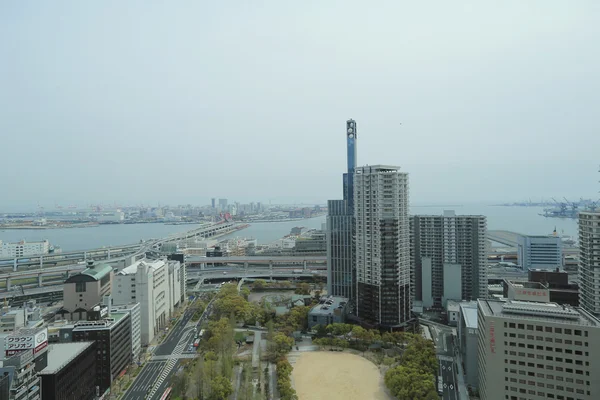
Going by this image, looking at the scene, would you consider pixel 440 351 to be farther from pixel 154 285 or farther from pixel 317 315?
pixel 154 285

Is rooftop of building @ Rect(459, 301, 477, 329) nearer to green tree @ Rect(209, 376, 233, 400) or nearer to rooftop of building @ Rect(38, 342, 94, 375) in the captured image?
green tree @ Rect(209, 376, 233, 400)

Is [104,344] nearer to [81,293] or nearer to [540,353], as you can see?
[81,293]

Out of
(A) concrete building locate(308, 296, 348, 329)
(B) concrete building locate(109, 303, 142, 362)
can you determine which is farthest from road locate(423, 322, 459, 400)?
(B) concrete building locate(109, 303, 142, 362)

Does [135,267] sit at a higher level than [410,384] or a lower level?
higher

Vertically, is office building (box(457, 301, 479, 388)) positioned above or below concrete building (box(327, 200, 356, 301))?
below

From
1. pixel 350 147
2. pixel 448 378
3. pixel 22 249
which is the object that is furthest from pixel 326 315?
pixel 22 249
